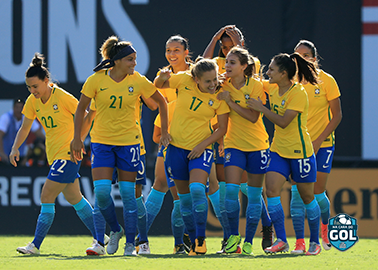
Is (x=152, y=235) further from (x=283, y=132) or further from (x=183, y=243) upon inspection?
(x=283, y=132)

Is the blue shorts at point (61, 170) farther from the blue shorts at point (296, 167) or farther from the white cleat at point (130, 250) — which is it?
the blue shorts at point (296, 167)

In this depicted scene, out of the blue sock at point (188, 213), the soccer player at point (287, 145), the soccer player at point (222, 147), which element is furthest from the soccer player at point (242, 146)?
the blue sock at point (188, 213)

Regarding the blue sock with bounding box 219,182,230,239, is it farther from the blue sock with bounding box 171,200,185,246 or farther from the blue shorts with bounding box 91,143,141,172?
the blue shorts with bounding box 91,143,141,172

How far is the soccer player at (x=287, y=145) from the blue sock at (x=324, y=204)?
2.76 ft

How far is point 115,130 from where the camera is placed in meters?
5.68

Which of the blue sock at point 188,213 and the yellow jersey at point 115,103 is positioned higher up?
the yellow jersey at point 115,103

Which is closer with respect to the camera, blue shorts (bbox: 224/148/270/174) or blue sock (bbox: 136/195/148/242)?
blue shorts (bbox: 224/148/270/174)

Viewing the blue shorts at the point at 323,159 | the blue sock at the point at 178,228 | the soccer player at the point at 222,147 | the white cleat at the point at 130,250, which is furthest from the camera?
the blue shorts at the point at 323,159

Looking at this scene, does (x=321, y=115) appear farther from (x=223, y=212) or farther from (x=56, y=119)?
(x=56, y=119)

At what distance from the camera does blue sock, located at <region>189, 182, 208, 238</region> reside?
559cm

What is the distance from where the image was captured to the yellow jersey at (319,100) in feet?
21.4

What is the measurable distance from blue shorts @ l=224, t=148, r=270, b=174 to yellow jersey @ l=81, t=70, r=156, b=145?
0.91 m

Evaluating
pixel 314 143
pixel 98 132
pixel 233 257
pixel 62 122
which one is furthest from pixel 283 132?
pixel 62 122

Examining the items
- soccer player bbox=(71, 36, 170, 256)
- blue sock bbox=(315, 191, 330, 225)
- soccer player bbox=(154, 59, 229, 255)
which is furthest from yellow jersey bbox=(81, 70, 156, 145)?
blue sock bbox=(315, 191, 330, 225)
